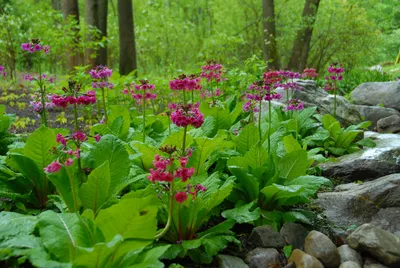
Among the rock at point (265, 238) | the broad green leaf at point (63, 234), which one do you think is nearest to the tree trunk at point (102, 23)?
the rock at point (265, 238)

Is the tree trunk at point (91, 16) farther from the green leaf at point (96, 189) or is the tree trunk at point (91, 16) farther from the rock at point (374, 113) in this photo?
the green leaf at point (96, 189)

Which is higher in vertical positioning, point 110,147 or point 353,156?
point 110,147

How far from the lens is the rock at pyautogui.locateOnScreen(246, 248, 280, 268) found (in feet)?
9.30

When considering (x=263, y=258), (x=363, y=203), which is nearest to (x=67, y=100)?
(x=263, y=258)

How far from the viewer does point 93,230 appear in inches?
90.7

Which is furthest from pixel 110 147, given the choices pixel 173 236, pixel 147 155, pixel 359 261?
pixel 359 261

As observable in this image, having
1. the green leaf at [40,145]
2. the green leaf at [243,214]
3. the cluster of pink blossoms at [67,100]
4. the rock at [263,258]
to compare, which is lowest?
the rock at [263,258]

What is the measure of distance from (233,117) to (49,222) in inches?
127

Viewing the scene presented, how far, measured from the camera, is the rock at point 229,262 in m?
2.69

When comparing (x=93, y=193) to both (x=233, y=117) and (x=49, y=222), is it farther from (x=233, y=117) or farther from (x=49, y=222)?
(x=233, y=117)

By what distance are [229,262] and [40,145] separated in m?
1.55

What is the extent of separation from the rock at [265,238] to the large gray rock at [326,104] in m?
3.65

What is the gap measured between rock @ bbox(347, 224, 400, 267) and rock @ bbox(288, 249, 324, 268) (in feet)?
1.30

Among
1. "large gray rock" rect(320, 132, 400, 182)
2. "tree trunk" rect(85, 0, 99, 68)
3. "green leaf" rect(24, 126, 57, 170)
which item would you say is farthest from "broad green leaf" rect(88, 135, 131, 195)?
"tree trunk" rect(85, 0, 99, 68)
